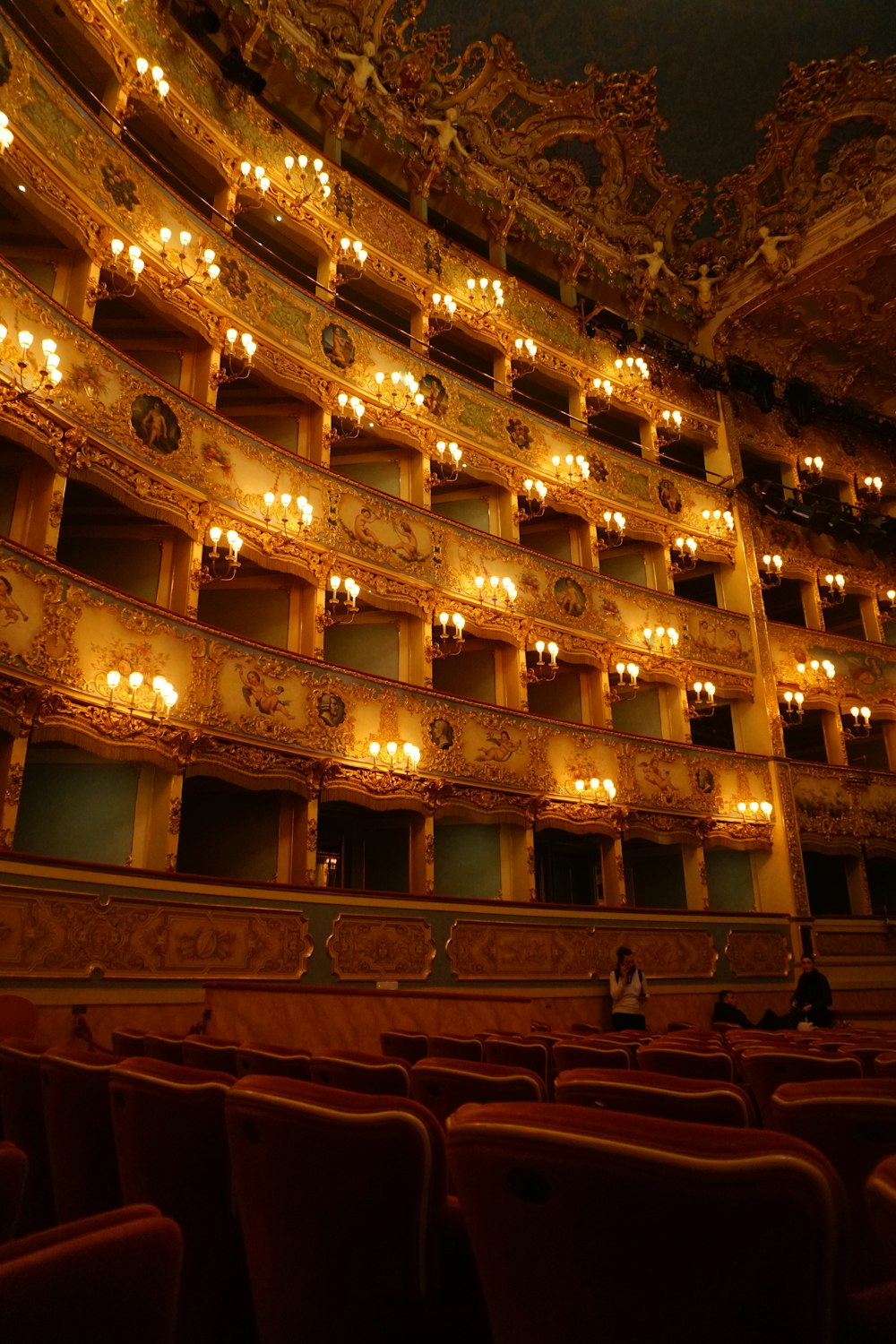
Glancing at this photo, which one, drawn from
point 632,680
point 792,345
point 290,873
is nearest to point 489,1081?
point 290,873

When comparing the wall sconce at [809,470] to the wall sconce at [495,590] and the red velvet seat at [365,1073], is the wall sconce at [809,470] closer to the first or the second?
the wall sconce at [495,590]

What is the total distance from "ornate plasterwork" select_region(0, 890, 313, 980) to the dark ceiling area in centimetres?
1560

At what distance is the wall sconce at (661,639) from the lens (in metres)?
15.9

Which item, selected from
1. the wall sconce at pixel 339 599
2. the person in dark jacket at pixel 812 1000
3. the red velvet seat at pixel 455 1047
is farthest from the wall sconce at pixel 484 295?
the red velvet seat at pixel 455 1047

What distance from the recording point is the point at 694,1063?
3.60 meters

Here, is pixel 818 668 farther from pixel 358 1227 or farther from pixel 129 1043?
pixel 358 1227

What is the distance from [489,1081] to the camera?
2.52m

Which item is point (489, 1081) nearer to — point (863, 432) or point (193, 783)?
point (193, 783)

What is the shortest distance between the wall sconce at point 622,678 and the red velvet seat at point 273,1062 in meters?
12.3

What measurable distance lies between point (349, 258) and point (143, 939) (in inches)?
444

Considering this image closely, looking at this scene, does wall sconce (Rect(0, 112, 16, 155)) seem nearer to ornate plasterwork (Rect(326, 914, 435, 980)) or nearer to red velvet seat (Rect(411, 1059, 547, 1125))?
ornate plasterwork (Rect(326, 914, 435, 980))

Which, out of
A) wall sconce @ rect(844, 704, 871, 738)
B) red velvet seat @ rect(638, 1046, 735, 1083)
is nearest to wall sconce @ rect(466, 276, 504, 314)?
wall sconce @ rect(844, 704, 871, 738)

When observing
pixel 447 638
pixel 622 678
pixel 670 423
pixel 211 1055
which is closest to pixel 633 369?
pixel 670 423

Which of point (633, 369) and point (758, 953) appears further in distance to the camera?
point (633, 369)
